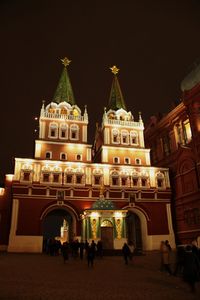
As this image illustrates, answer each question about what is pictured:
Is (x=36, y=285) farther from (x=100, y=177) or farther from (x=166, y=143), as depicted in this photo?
(x=166, y=143)

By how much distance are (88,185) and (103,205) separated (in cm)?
407

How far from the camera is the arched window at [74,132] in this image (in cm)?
3750

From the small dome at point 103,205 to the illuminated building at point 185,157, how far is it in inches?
387

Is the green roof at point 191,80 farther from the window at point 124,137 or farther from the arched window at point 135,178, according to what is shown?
the arched window at point 135,178

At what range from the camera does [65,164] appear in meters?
34.3

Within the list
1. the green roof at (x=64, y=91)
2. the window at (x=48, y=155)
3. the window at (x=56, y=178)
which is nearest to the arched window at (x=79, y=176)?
the window at (x=56, y=178)

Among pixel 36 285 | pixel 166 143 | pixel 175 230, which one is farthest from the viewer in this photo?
pixel 166 143

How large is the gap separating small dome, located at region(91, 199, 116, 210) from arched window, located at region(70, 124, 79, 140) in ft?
33.6

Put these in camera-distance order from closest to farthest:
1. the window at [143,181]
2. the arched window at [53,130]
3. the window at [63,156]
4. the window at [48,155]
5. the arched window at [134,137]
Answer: the window at [48,155]
the window at [63,156]
the window at [143,181]
the arched window at [53,130]
the arched window at [134,137]

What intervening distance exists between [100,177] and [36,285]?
2525 cm

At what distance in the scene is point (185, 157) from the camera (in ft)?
115

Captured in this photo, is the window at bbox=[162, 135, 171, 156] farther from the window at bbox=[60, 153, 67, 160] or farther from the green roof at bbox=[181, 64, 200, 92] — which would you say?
the window at bbox=[60, 153, 67, 160]

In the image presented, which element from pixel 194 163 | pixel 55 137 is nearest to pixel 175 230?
pixel 194 163

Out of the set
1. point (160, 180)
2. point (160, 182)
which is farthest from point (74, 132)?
point (160, 182)
